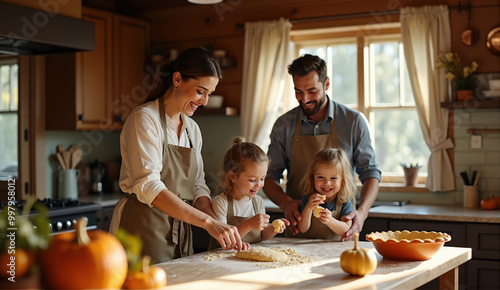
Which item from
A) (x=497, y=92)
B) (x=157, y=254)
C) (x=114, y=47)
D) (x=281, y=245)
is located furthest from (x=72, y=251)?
(x=114, y=47)

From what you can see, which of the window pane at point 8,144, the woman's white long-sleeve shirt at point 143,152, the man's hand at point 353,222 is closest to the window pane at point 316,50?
the man's hand at point 353,222

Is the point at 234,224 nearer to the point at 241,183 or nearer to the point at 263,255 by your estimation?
the point at 241,183

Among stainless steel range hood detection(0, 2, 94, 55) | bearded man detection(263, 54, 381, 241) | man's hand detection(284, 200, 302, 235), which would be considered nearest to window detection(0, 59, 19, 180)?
stainless steel range hood detection(0, 2, 94, 55)

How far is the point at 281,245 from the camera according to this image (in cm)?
267

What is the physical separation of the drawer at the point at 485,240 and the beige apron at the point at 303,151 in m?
1.26

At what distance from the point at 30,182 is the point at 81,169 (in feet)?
A: 1.70

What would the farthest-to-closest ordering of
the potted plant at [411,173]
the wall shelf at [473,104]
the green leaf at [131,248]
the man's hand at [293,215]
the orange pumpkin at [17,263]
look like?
the potted plant at [411,173], the wall shelf at [473,104], the man's hand at [293,215], the green leaf at [131,248], the orange pumpkin at [17,263]

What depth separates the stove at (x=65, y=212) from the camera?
414cm

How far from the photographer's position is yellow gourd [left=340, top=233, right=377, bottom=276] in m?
1.98

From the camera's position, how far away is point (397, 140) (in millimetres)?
4996

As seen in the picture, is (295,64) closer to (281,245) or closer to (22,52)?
(281,245)

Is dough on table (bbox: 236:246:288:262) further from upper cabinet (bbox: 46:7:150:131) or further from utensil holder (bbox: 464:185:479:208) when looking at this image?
upper cabinet (bbox: 46:7:150:131)

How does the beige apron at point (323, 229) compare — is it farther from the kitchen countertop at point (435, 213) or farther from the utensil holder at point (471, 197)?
the utensil holder at point (471, 197)

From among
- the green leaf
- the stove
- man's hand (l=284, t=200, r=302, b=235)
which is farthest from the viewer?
the stove
